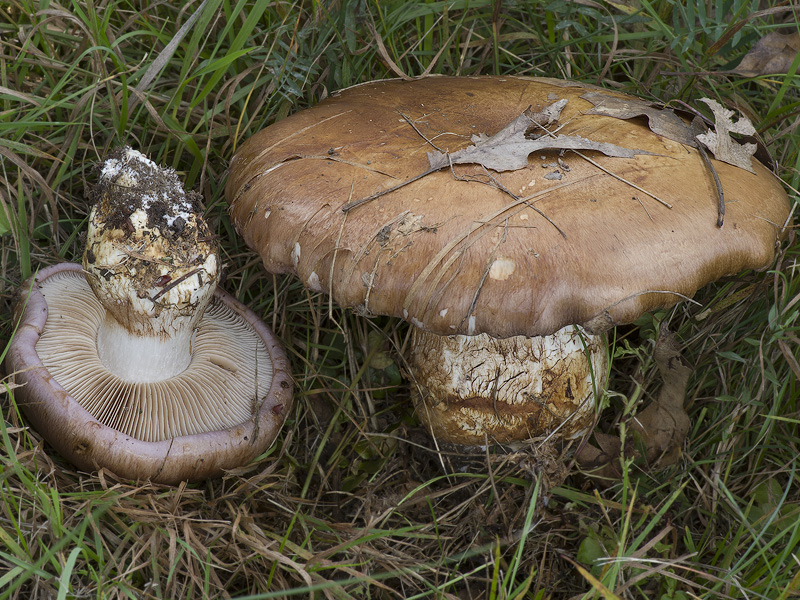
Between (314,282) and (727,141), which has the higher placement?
(727,141)

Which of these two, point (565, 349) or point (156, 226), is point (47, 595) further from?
point (565, 349)

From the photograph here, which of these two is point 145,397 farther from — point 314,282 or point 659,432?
point 659,432

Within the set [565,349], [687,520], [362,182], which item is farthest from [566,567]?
[362,182]

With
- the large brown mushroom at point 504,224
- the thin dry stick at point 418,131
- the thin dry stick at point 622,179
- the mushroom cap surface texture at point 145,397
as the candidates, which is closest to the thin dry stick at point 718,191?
the large brown mushroom at point 504,224

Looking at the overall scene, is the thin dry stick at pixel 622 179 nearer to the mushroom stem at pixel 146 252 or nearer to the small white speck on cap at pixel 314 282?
the small white speck on cap at pixel 314 282

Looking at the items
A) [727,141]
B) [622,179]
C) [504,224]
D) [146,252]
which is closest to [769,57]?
[727,141]

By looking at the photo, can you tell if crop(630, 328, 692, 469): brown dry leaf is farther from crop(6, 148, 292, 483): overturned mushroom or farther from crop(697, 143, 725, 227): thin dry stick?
crop(6, 148, 292, 483): overturned mushroom
